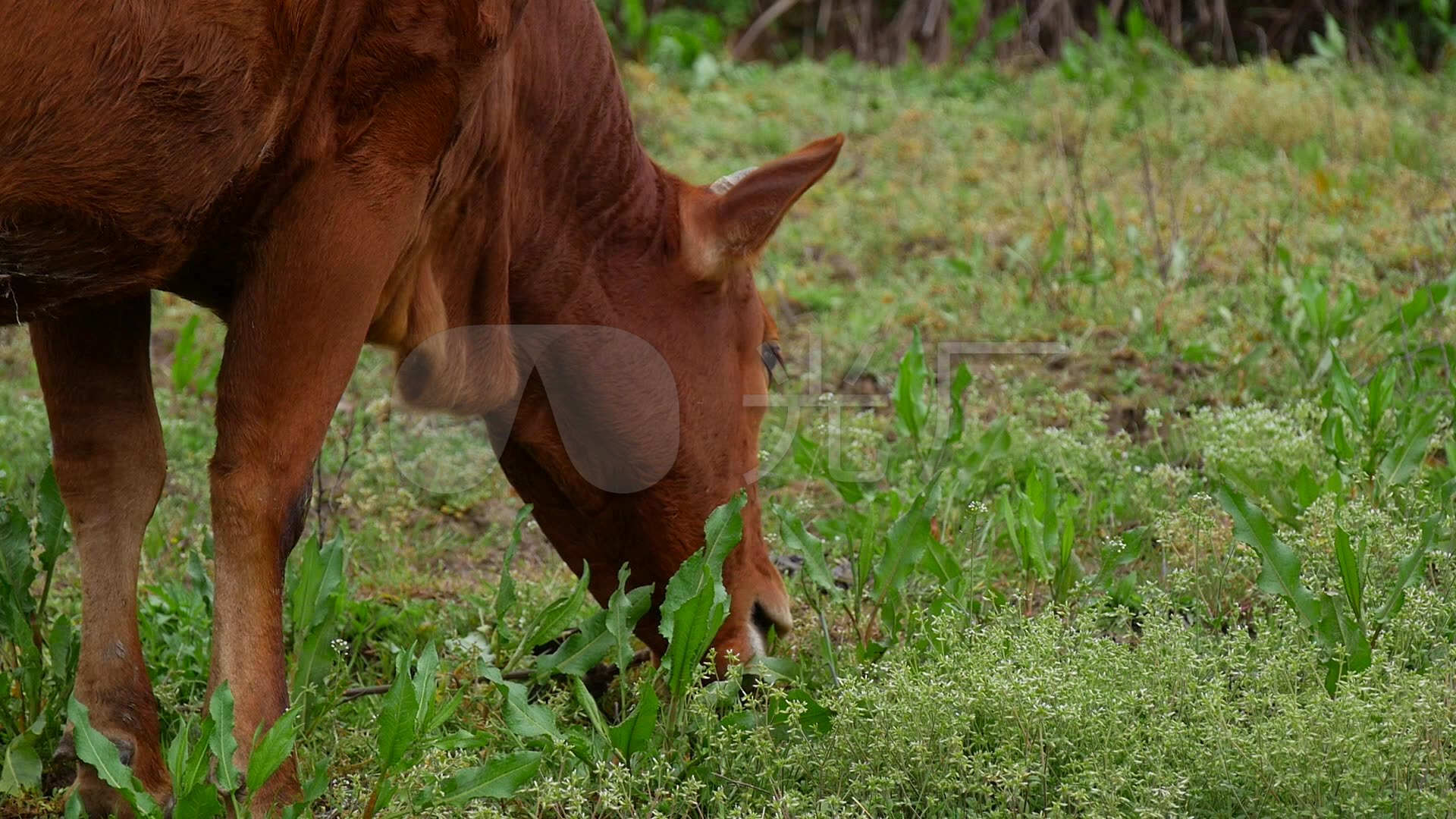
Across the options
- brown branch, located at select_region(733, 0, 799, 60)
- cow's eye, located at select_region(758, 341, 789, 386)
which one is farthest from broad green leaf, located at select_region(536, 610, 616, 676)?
brown branch, located at select_region(733, 0, 799, 60)

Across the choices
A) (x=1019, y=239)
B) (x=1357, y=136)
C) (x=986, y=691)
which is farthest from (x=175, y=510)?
(x=1357, y=136)

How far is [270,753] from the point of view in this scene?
267cm

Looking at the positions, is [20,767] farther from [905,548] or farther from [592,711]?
[905,548]

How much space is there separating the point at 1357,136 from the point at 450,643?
221 inches

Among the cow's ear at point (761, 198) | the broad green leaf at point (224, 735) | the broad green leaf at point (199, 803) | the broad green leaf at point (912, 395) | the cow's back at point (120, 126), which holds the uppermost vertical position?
the cow's back at point (120, 126)

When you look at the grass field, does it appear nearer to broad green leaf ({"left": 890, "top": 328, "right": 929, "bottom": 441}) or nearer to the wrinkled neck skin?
broad green leaf ({"left": 890, "top": 328, "right": 929, "bottom": 441})

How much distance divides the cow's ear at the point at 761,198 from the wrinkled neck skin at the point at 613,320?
0.34ft

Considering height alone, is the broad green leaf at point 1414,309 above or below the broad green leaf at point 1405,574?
above

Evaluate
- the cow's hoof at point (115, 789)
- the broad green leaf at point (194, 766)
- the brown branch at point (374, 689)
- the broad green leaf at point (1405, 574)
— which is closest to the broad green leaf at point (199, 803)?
the broad green leaf at point (194, 766)

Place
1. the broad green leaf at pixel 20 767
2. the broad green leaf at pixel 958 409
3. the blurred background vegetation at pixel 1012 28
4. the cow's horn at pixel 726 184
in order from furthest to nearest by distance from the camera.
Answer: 1. the blurred background vegetation at pixel 1012 28
2. the broad green leaf at pixel 958 409
3. the cow's horn at pixel 726 184
4. the broad green leaf at pixel 20 767

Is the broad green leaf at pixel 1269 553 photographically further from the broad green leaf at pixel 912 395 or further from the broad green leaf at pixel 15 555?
the broad green leaf at pixel 15 555

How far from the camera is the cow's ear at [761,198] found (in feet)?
11.7

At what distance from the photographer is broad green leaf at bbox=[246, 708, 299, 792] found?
105 inches

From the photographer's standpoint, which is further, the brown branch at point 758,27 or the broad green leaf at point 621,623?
the brown branch at point 758,27
